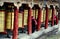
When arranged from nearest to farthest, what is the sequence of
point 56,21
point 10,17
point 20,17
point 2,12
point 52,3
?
point 2,12 → point 10,17 → point 20,17 → point 52,3 → point 56,21

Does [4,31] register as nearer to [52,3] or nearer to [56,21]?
[52,3]

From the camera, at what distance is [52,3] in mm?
27469

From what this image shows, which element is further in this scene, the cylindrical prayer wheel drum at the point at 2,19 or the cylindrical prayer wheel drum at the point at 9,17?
the cylindrical prayer wheel drum at the point at 9,17

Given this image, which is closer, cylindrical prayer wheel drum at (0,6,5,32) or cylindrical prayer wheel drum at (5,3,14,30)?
cylindrical prayer wheel drum at (0,6,5,32)

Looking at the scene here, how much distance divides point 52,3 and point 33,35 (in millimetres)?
6428

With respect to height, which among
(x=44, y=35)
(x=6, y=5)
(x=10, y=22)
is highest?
(x=6, y=5)

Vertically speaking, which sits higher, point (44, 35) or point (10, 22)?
point (10, 22)

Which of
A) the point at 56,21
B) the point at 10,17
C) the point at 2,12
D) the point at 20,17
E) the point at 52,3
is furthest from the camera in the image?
the point at 56,21

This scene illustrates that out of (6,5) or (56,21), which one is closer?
(6,5)

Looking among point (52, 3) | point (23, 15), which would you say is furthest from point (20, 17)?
point (52, 3)

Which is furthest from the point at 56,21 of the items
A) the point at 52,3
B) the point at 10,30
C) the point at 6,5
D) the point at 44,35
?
the point at 6,5

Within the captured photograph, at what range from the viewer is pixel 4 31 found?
68.6ft

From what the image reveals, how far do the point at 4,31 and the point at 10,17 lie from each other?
1811 millimetres

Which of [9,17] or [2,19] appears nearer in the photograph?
[2,19]
